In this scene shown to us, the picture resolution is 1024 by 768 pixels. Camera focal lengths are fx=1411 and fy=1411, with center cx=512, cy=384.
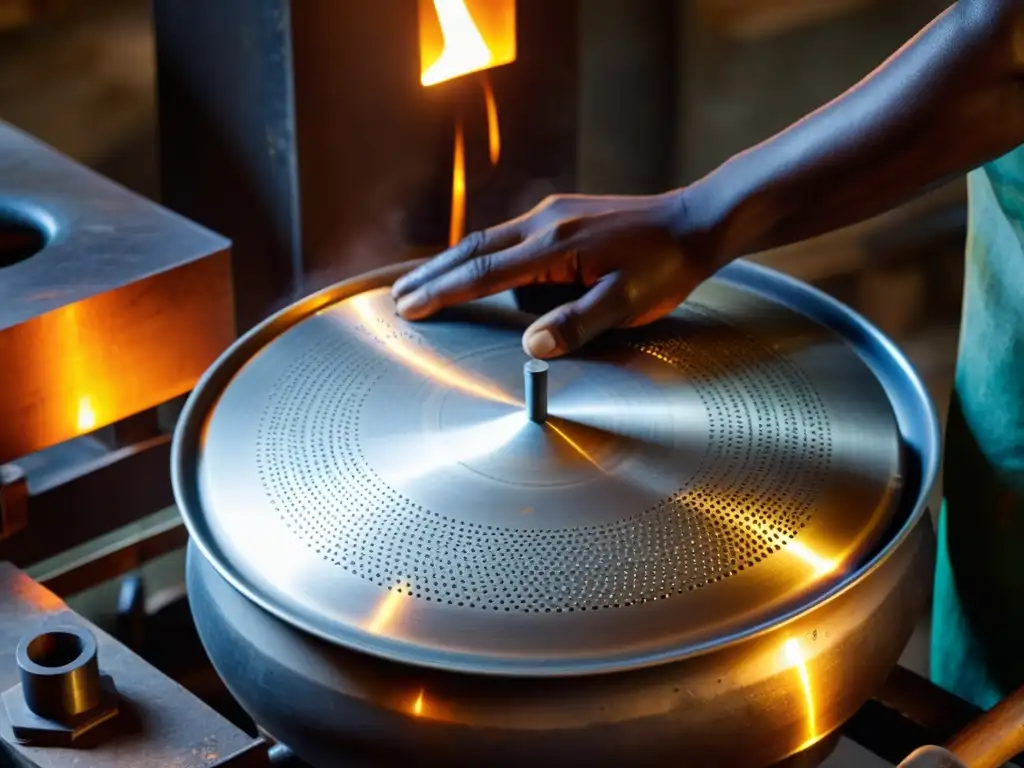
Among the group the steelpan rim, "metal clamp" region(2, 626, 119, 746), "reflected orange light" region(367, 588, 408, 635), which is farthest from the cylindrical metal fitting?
"reflected orange light" region(367, 588, 408, 635)

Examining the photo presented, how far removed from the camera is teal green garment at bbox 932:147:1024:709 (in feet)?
5.34

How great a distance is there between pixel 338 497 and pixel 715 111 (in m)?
2.22

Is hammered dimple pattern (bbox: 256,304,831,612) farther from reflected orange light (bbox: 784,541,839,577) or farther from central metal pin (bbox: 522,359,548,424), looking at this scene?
central metal pin (bbox: 522,359,548,424)

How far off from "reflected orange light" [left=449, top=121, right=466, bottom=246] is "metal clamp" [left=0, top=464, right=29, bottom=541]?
0.70 meters

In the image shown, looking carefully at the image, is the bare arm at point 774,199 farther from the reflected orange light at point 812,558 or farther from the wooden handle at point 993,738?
the wooden handle at point 993,738

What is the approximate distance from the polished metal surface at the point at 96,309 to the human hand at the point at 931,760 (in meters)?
0.96

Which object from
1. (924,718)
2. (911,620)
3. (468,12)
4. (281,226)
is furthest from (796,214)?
(281,226)

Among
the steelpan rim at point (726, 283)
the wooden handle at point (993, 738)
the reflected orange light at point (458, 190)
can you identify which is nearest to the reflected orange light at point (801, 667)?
the steelpan rim at point (726, 283)

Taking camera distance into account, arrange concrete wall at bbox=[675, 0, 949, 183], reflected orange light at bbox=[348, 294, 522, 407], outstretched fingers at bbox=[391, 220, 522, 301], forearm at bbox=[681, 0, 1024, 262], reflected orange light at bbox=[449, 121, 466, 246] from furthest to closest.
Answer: concrete wall at bbox=[675, 0, 949, 183] → reflected orange light at bbox=[449, 121, 466, 246] → outstretched fingers at bbox=[391, 220, 522, 301] → reflected orange light at bbox=[348, 294, 522, 407] → forearm at bbox=[681, 0, 1024, 262]

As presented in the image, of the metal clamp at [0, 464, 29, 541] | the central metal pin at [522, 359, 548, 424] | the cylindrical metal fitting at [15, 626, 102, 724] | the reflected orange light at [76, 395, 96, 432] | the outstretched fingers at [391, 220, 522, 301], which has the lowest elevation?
the metal clamp at [0, 464, 29, 541]

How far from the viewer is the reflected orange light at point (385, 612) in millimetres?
1177

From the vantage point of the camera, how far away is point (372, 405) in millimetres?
1448

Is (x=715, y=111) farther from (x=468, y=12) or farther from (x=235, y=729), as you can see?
(x=235, y=729)

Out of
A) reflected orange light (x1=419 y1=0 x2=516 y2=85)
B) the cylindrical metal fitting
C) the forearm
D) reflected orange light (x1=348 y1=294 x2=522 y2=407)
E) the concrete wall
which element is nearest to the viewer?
the cylindrical metal fitting
